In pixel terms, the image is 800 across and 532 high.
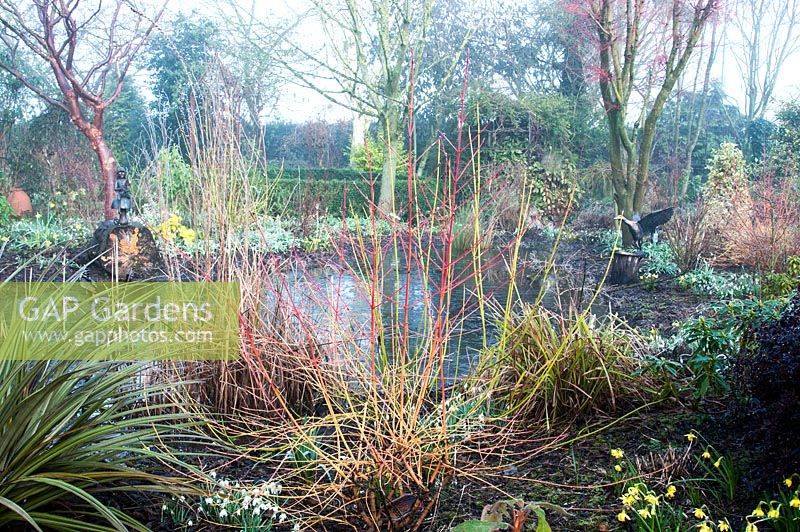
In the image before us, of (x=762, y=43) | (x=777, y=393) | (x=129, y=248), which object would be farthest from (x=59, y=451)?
(x=762, y=43)

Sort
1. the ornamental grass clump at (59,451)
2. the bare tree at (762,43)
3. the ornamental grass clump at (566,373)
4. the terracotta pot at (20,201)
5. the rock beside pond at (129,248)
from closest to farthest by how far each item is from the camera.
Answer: the ornamental grass clump at (59,451), the ornamental grass clump at (566,373), the rock beside pond at (129,248), the terracotta pot at (20,201), the bare tree at (762,43)

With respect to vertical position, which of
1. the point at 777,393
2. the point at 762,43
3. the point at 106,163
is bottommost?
the point at 777,393

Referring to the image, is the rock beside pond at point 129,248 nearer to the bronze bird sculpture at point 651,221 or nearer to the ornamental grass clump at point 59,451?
the ornamental grass clump at point 59,451

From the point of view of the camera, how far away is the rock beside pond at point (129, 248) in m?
A: 5.36

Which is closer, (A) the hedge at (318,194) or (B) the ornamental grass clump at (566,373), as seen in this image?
(B) the ornamental grass clump at (566,373)

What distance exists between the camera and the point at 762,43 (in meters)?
12.9

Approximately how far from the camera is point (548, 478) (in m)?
2.02

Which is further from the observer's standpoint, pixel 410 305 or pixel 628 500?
pixel 410 305

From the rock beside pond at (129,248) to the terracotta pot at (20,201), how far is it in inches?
213

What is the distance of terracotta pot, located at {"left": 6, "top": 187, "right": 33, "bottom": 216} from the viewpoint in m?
9.91

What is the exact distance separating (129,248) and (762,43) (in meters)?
13.0

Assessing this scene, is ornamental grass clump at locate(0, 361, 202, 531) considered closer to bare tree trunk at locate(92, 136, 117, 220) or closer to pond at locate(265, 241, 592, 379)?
pond at locate(265, 241, 592, 379)

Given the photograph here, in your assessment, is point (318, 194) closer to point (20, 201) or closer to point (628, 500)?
point (20, 201)

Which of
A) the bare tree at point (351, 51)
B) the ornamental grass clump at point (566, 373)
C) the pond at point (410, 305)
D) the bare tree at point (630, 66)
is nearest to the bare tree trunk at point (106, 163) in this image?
the pond at point (410, 305)
